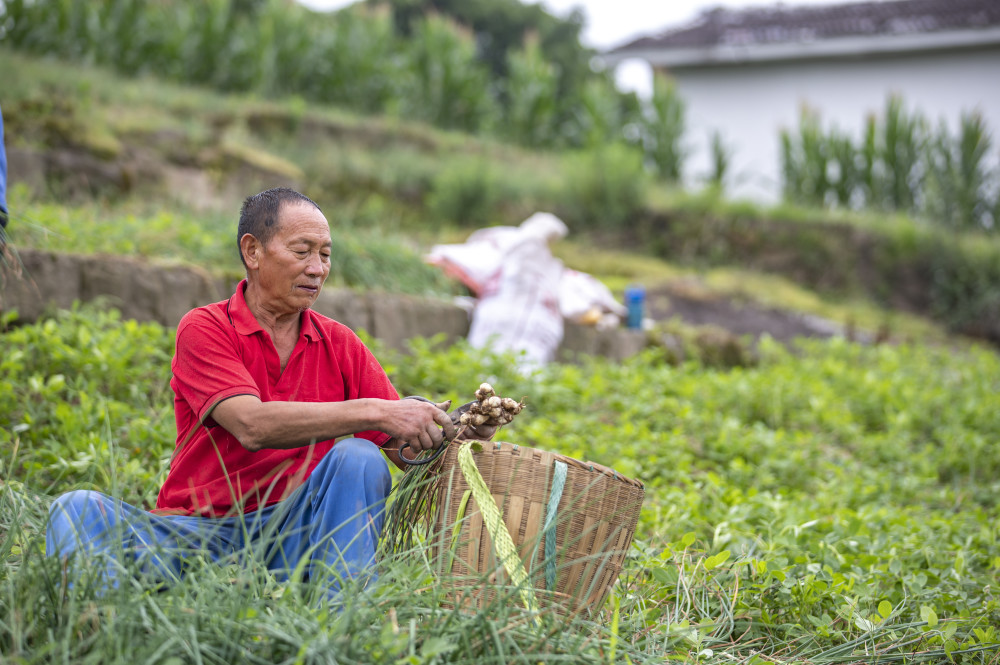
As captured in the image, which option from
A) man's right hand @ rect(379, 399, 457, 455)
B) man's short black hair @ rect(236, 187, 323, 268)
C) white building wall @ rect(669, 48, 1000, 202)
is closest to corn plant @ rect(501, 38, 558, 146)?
white building wall @ rect(669, 48, 1000, 202)

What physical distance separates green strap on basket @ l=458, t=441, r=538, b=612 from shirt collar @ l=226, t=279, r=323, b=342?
0.52m

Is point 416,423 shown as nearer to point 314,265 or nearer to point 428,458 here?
point 428,458

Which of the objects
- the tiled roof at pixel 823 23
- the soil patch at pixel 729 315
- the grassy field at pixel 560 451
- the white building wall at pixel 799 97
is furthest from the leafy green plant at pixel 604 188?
the tiled roof at pixel 823 23

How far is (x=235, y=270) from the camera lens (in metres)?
4.96

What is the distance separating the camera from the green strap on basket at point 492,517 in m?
1.91

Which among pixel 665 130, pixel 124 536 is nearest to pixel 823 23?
pixel 665 130

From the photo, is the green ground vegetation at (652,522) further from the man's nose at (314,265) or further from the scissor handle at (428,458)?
the man's nose at (314,265)

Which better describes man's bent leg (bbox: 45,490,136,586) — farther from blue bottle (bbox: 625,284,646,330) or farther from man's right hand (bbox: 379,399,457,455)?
blue bottle (bbox: 625,284,646,330)

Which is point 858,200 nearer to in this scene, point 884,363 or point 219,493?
point 884,363

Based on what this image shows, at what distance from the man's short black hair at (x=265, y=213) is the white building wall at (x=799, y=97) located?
1295 centimetres

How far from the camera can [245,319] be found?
2119mm

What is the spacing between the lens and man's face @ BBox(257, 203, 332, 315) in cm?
209

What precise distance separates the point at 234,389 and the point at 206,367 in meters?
0.10

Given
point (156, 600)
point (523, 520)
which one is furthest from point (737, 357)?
point (156, 600)
